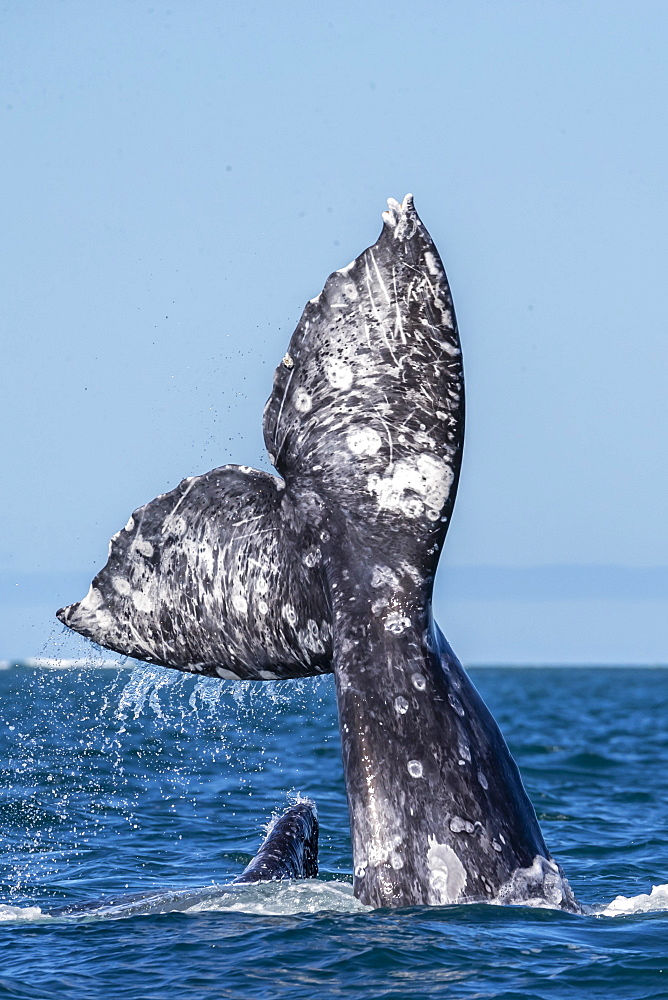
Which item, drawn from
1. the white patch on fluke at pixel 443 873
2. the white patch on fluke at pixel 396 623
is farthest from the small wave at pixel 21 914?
the white patch on fluke at pixel 396 623

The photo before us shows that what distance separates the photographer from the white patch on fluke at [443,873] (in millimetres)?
6297

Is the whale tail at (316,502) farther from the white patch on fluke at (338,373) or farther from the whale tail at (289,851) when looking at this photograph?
the whale tail at (289,851)

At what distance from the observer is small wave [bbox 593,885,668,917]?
7918mm

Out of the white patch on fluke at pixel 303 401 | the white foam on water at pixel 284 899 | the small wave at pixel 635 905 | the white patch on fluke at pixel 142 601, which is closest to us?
the white patch on fluke at pixel 303 401

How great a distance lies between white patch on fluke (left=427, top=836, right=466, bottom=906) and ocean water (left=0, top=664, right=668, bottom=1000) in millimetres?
82

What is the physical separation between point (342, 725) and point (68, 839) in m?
6.20

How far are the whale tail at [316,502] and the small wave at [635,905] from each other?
8.25ft

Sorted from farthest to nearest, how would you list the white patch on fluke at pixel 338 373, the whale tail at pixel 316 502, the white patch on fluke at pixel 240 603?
the white patch on fluke at pixel 240 603
the white patch on fluke at pixel 338 373
the whale tail at pixel 316 502

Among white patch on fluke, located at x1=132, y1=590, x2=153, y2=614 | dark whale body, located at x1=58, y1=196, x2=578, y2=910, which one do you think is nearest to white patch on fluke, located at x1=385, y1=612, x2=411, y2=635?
dark whale body, located at x1=58, y1=196, x2=578, y2=910

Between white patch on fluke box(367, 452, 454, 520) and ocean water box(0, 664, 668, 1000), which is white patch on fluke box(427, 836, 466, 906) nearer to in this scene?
ocean water box(0, 664, 668, 1000)

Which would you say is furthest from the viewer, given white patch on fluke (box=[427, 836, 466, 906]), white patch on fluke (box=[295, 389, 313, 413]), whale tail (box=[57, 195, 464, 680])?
white patch on fluke (box=[295, 389, 313, 413])

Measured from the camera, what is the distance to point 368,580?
6754 millimetres

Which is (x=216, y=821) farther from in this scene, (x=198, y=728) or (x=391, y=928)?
(x=198, y=728)

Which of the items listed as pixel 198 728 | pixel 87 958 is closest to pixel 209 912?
pixel 87 958
